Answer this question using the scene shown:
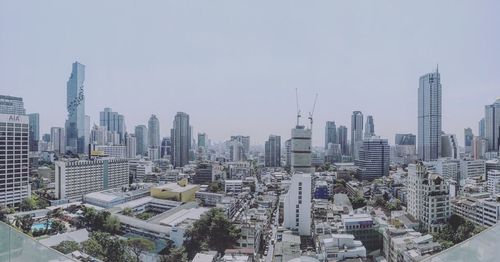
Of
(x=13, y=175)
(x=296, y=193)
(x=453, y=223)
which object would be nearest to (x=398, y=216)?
(x=453, y=223)

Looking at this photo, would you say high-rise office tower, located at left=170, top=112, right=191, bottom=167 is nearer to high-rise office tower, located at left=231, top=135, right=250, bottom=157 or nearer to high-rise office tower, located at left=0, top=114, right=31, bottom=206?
high-rise office tower, located at left=231, top=135, right=250, bottom=157

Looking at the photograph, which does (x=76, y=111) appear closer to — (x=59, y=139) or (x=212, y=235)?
(x=59, y=139)

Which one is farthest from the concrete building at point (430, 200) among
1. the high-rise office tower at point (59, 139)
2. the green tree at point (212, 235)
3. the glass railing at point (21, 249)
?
the high-rise office tower at point (59, 139)

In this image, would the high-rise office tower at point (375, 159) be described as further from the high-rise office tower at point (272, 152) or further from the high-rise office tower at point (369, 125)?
the high-rise office tower at point (369, 125)

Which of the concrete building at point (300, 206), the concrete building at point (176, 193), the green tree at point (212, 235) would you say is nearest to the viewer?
the green tree at point (212, 235)

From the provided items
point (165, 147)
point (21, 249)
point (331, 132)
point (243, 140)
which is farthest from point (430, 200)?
point (243, 140)

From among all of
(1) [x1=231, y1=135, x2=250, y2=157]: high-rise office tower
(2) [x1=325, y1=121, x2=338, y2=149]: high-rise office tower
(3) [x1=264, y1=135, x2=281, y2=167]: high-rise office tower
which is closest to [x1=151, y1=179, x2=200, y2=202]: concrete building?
(3) [x1=264, y1=135, x2=281, y2=167]: high-rise office tower
